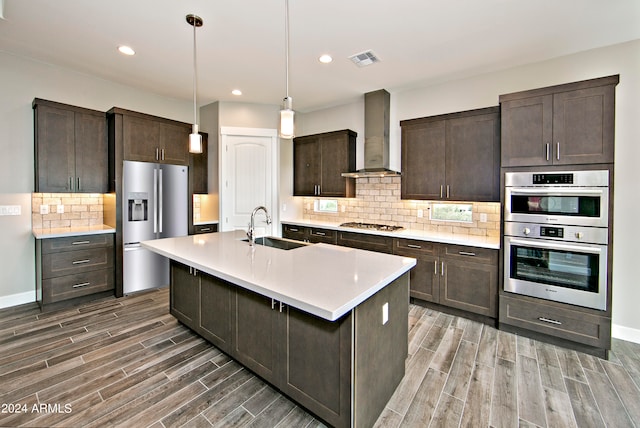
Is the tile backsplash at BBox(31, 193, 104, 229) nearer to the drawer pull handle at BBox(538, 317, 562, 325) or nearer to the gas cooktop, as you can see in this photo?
the gas cooktop

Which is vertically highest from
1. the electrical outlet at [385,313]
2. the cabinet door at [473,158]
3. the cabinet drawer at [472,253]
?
the cabinet door at [473,158]

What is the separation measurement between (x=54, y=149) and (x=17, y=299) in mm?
1891

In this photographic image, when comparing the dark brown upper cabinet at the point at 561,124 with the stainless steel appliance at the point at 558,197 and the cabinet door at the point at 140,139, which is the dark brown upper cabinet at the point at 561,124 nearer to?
the stainless steel appliance at the point at 558,197

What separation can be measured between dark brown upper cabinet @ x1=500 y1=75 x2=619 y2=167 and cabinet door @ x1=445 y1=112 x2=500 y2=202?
35 cm

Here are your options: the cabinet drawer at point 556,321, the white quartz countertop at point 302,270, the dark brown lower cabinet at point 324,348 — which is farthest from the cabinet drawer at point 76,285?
the cabinet drawer at point 556,321

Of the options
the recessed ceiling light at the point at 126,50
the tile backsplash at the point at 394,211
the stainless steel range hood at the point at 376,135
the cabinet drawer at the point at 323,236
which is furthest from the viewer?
the cabinet drawer at the point at 323,236

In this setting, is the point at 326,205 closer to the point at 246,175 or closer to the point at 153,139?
the point at 246,175

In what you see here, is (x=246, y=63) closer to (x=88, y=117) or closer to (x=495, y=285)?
(x=88, y=117)

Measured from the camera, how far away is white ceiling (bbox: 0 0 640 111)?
2.38 metres

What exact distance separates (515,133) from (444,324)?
84.5 inches

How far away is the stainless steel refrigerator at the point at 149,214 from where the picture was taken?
12.7 feet

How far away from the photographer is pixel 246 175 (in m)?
4.94

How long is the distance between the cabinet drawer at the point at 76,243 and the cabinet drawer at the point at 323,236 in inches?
110

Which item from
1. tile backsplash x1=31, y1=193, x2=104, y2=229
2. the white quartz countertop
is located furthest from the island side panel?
tile backsplash x1=31, y1=193, x2=104, y2=229
